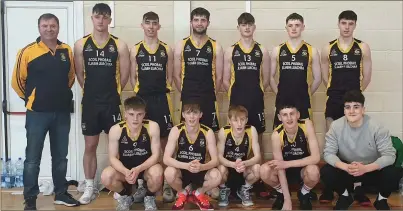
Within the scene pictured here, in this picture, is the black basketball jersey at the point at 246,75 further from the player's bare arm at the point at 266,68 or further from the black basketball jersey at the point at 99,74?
the black basketball jersey at the point at 99,74

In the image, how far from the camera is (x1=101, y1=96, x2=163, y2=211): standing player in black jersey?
354 cm

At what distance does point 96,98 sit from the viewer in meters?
3.88

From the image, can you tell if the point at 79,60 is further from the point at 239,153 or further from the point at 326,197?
the point at 326,197

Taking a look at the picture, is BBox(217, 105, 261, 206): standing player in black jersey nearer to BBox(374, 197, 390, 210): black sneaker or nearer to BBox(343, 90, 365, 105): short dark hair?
BBox(343, 90, 365, 105): short dark hair

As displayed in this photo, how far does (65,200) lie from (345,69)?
263 cm

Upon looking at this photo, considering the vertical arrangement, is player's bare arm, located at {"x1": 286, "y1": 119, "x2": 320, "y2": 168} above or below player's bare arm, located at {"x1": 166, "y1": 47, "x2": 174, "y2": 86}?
below

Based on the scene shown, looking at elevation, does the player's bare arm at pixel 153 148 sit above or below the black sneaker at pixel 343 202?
above

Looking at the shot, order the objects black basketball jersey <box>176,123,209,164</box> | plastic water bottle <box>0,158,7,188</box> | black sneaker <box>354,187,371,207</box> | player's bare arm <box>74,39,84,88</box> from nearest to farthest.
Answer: black basketball jersey <box>176,123,209,164</box>, black sneaker <box>354,187,371,207</box>, player's bare arm <box>74,39,84,88</box>, plastic water bottle <box>0,158,7,188</box>

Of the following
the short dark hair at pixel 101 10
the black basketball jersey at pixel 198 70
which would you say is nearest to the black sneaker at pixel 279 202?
the black basketball jersey at pixel 198 70

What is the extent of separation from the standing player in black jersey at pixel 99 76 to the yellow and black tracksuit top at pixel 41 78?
0.26m

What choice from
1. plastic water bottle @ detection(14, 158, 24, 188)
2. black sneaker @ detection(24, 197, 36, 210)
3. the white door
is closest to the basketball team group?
black sneaker @ detection(24, 197, 36, 210)

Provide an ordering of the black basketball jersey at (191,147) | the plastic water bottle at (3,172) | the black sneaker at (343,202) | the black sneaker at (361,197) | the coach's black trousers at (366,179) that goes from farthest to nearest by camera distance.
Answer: the plastic water bottle at (3,172), the black sneaker at (361,197), the black basketball jersey at (191,147), the black sneaker at (343,202), the coach's black trousers at (366,179)

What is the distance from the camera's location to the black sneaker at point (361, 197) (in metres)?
3.80

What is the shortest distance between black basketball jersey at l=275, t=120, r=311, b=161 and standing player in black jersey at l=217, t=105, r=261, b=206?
0.21 m
